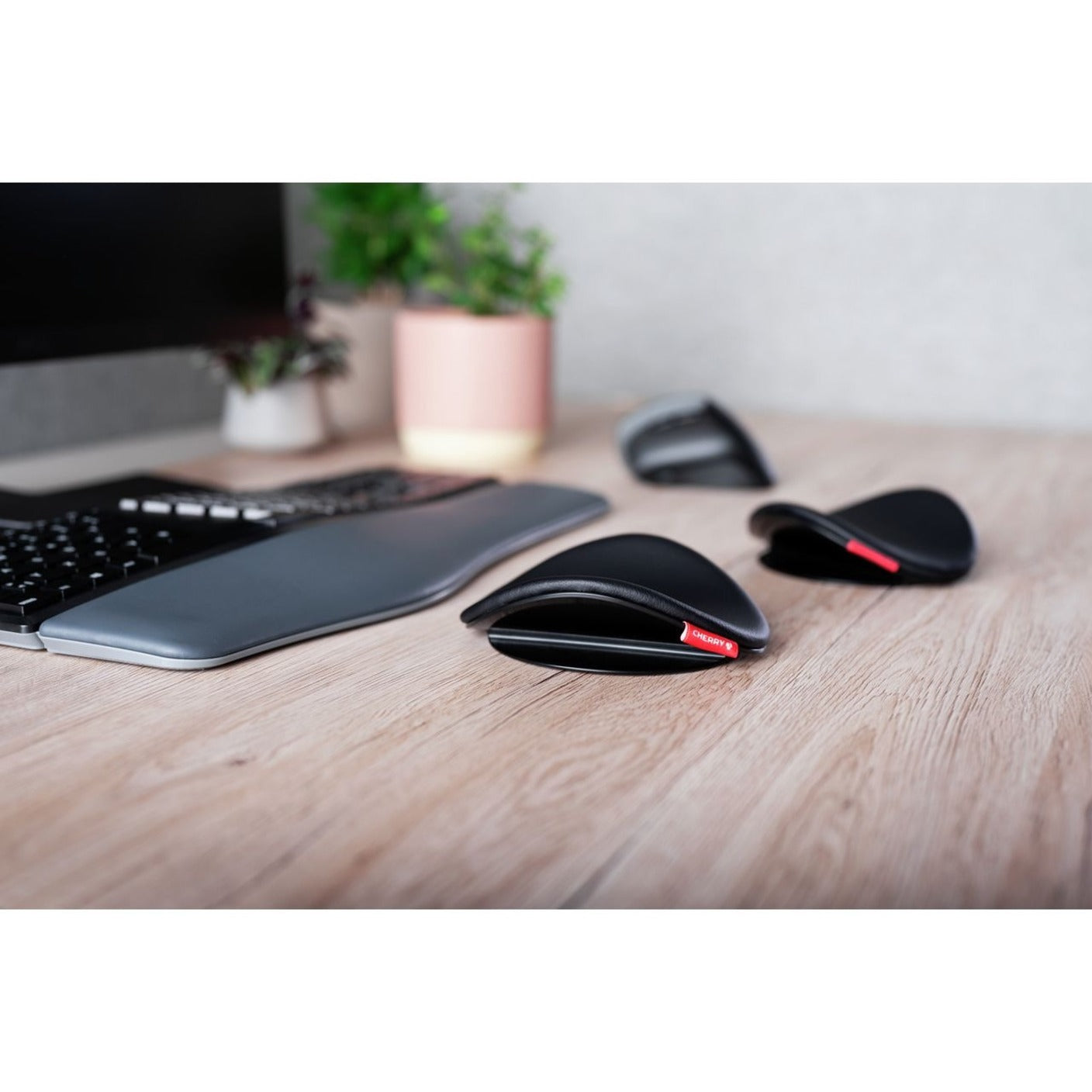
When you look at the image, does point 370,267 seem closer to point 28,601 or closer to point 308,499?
point 308,499

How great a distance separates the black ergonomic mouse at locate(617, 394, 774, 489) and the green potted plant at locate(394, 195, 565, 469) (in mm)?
138

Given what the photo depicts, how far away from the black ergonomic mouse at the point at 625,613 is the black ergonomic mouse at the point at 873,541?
158mm

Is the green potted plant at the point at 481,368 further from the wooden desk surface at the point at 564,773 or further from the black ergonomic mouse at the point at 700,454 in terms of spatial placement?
the wooden desk surface at the point at 564,773

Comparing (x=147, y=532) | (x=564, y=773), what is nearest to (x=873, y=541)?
(x=564, y=773)

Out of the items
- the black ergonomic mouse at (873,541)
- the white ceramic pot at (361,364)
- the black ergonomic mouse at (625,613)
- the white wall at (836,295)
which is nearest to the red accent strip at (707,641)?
the black ergonomic mouse at (625,613)

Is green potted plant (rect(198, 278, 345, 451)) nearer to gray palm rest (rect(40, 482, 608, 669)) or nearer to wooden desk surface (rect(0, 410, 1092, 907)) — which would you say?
gray palm rest (rect(40, 482, 608, 669))

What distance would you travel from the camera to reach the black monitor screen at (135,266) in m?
0.88

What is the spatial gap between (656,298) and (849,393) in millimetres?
344

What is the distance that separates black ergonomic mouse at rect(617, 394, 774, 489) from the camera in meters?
1.12

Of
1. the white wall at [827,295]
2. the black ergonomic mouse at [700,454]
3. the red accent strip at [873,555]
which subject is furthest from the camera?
the white wall at [827,295]

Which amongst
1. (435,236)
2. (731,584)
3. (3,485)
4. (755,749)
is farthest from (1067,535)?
(435,236)

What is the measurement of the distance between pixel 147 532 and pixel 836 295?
4.13 ft
